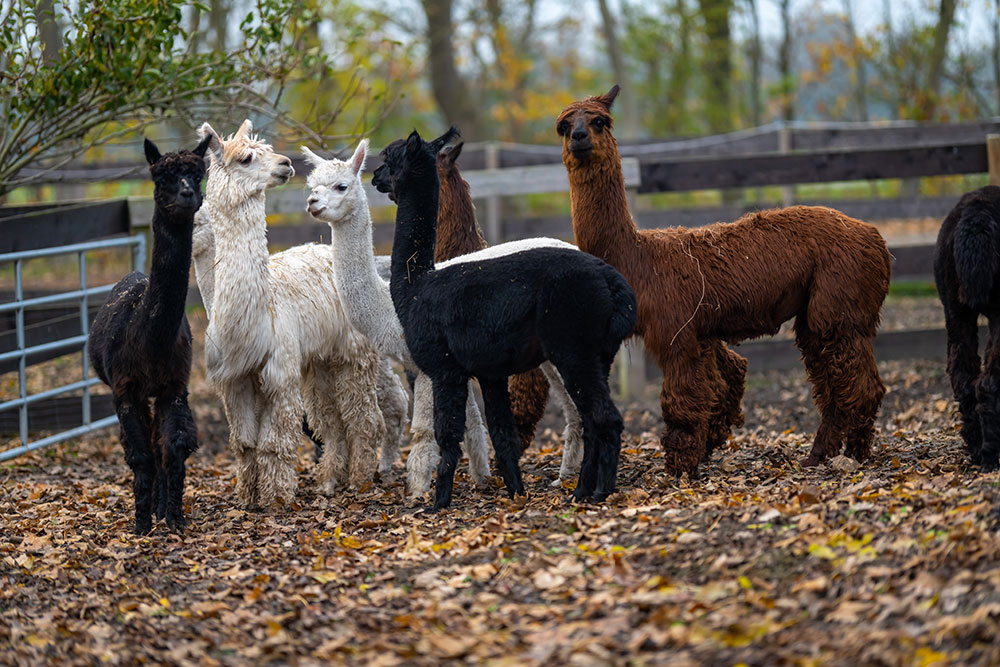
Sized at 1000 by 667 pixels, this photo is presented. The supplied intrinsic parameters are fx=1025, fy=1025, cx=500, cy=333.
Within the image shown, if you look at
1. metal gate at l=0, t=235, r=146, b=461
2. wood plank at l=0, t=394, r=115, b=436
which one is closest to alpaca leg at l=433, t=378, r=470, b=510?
metal gate at l=0, t=235, r=146, b=461

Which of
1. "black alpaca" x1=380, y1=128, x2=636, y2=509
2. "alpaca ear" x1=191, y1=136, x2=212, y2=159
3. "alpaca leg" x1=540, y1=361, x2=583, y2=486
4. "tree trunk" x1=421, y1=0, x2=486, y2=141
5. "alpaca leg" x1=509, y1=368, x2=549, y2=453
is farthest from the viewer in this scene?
"tree trunk" x1=421, y1=0, x2=486, y2=141

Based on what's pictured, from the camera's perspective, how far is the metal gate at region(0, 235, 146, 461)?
26.2 ft

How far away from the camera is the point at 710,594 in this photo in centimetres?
371

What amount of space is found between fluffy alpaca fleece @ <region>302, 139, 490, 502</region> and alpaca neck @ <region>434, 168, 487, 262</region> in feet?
2.31

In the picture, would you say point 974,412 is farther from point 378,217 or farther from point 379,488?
point 378,217

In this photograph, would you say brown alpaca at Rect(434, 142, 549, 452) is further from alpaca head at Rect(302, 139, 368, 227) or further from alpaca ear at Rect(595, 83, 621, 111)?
alpaca ear at Rect(595, 83, 621, 111)

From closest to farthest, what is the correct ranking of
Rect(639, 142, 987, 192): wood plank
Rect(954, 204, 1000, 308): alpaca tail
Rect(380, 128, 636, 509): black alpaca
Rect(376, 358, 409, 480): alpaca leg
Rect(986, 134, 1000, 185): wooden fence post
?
Rect(954, 204, 1000, 308): alpaca tail, Rect(380, 128, 636, 509): black alpaca, Rect(376, 358, 409, 480): alpaca leg, Rect(986, 134, 1000, 185): wooden fence post, Rect(639, 142, 987, 192): wood plank

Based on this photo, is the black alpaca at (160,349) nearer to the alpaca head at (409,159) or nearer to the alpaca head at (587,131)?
the alpaca head at (409,159)

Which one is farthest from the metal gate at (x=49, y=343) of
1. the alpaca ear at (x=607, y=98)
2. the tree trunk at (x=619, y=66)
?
the tree trunk at (x=619, y=66)

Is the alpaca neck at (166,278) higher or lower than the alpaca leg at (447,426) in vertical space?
higher

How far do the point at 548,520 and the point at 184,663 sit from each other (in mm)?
1953

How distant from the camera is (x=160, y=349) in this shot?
5.58 meters

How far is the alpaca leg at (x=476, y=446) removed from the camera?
6.32 meters

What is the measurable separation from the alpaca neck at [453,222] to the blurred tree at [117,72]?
77.0 inches
